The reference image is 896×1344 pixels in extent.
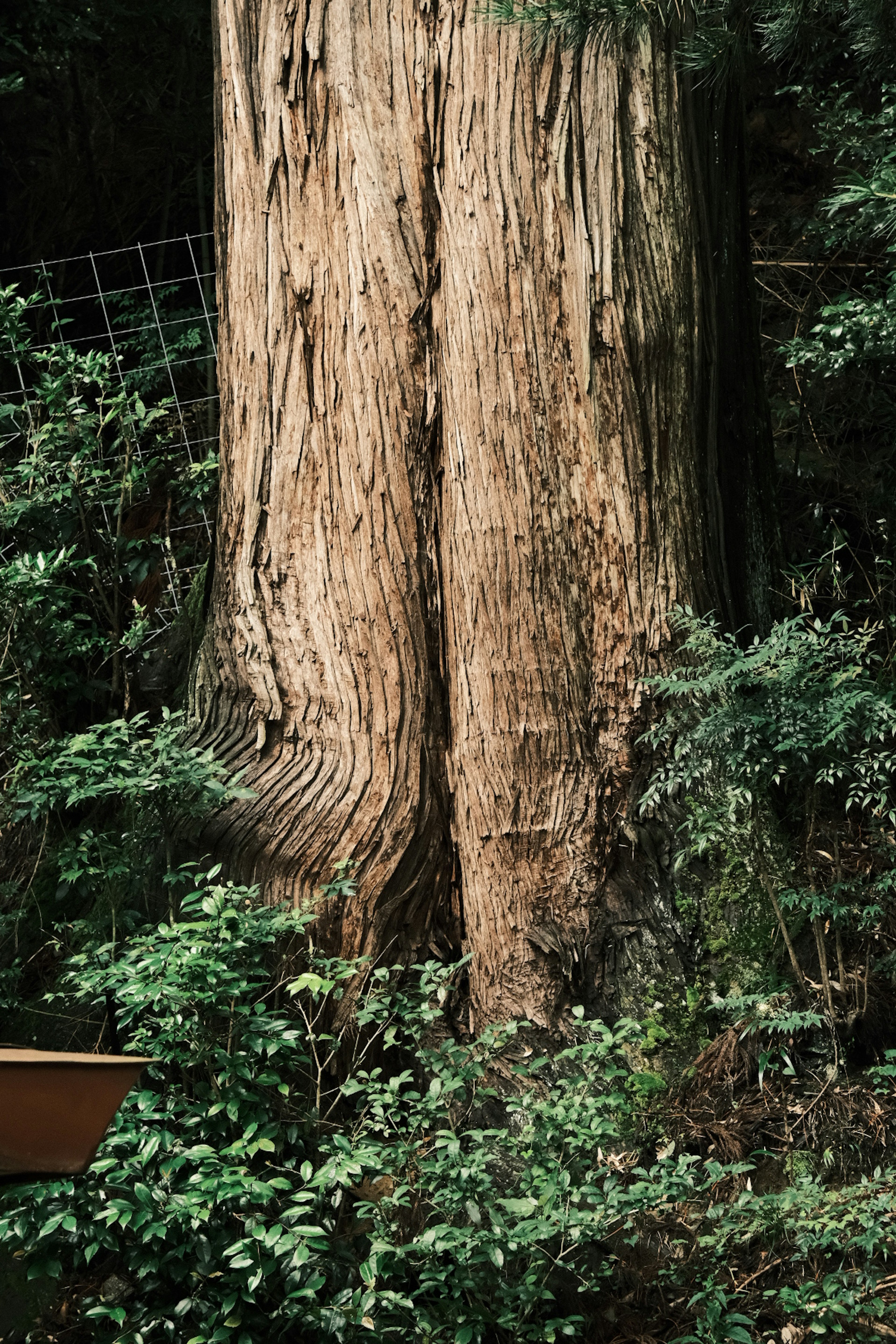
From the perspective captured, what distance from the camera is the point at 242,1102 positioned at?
2.72 metres

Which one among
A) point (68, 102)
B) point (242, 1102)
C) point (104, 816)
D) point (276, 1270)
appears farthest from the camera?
point (68, 102)

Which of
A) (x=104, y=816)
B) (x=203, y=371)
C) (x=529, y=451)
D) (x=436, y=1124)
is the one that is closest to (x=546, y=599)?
(x=529, y=451)

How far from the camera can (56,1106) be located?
1349mm

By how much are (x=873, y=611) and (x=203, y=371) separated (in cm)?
380

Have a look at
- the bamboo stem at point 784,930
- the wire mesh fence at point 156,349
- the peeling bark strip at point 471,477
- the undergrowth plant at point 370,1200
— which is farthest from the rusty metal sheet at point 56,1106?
the wire mesh fence at point 156,349

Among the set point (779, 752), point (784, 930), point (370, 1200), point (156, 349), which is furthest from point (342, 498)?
point (156, 349)

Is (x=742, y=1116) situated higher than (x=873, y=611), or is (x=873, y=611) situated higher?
(x=873, y=611)

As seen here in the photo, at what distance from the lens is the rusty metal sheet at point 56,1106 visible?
1323 mm

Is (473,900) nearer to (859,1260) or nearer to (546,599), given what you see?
(546,599)

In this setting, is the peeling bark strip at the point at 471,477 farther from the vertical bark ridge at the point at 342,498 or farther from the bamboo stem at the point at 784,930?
the bamboo stem at the point at 784,930

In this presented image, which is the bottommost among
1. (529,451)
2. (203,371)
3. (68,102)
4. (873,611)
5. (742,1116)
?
(742,1116)

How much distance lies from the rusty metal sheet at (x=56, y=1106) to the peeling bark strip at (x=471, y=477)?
188 centimetres

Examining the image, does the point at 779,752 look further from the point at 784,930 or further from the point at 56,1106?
the point at 56,1106

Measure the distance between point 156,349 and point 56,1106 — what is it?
5.45 metres
